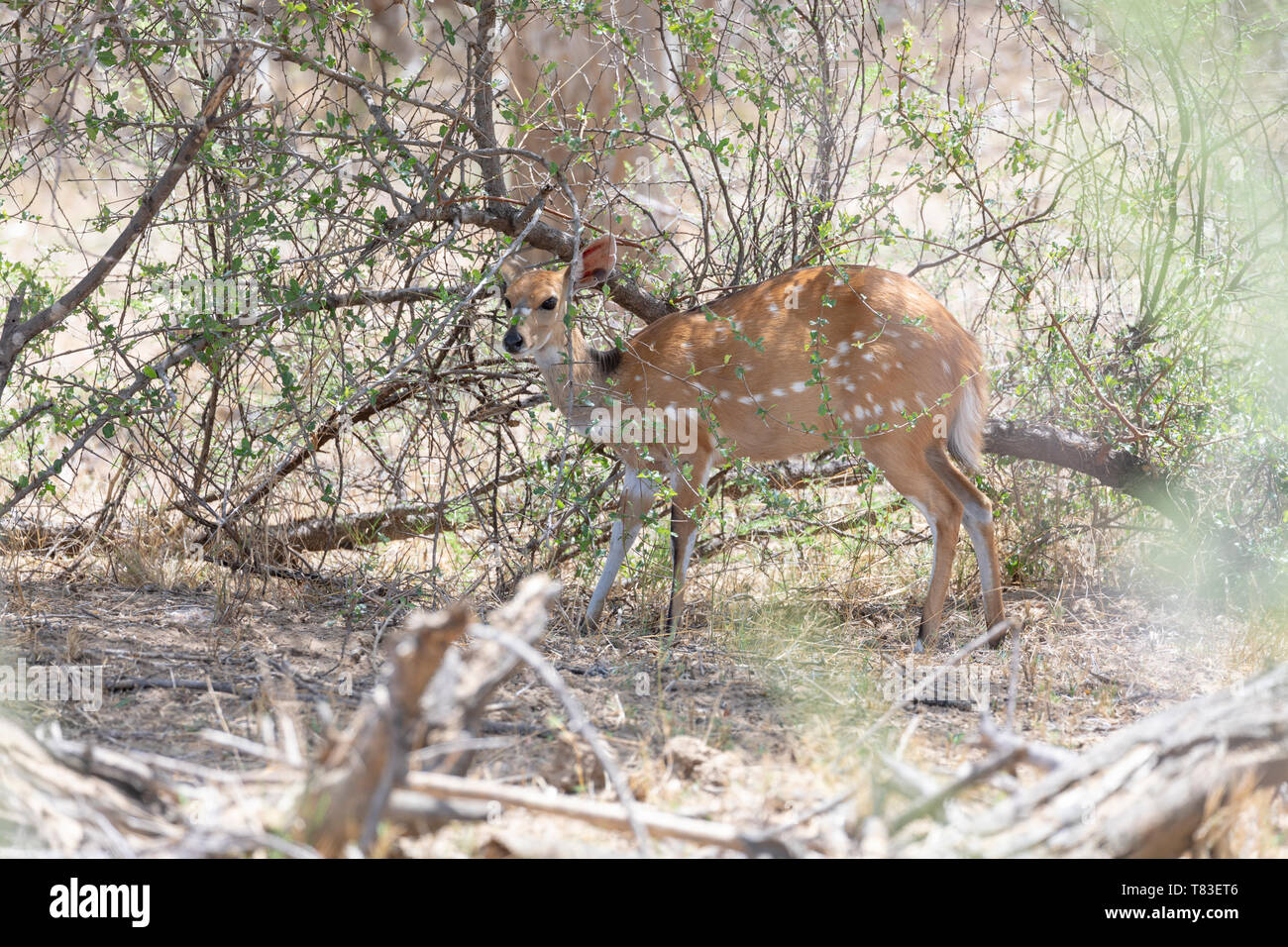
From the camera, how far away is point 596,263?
5.14 m

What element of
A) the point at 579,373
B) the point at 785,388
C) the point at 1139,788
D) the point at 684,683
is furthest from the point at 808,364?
the point at 1139,788

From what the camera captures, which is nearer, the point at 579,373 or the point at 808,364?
the point at 808,364

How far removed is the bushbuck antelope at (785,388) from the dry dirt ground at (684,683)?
372 millimetres

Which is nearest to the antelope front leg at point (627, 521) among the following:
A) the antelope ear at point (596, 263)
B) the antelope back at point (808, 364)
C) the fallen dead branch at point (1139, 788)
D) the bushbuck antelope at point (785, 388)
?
the bushbuck antelope at point (785, 388)

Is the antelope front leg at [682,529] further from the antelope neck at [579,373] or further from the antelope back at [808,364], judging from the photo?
the antelope neck at [579,373]

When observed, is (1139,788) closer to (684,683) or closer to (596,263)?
(684,683)

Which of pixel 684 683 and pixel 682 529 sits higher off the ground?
pixel 682 529

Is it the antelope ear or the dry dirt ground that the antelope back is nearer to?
the antelope ear

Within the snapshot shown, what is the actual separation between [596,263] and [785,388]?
1066 millimetres

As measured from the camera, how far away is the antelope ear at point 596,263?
16.4ft
